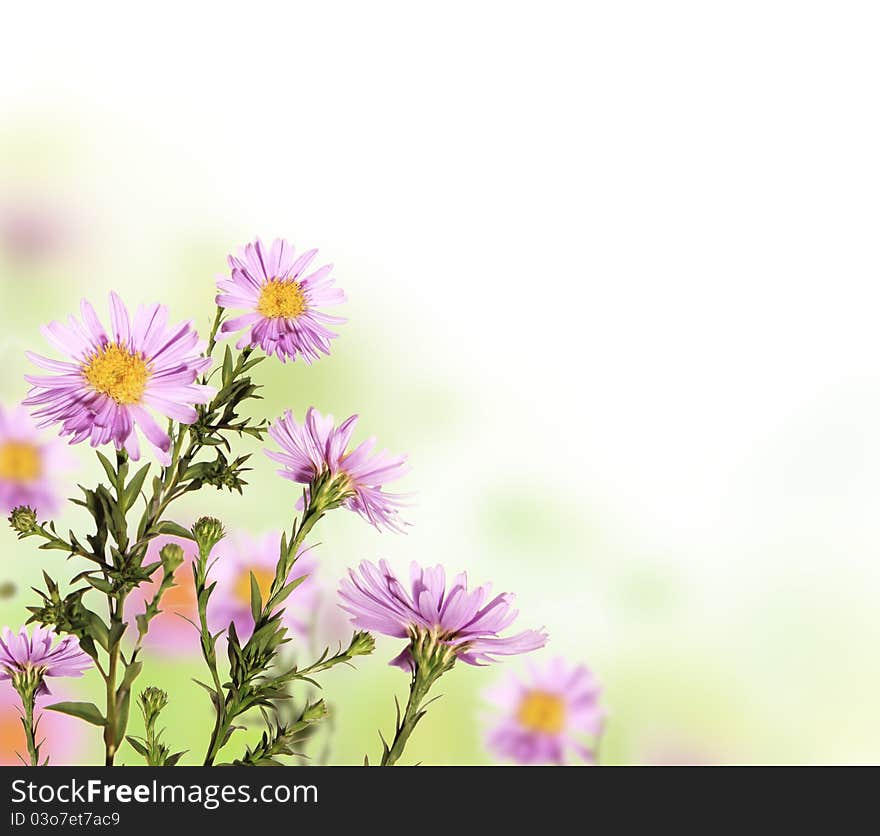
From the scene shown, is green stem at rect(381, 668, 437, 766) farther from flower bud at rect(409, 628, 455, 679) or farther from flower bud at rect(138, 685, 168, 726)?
flower bud at rect(138, 685, 168, 726)

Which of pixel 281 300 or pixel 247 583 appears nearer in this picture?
pixel 281 300

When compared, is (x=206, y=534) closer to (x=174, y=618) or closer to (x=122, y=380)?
(x=122, y=380)

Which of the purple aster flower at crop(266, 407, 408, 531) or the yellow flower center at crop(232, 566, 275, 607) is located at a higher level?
the yellow flower center at crop(232, 566, 275, 607)

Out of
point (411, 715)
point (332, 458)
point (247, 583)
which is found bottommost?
point (411, 715)

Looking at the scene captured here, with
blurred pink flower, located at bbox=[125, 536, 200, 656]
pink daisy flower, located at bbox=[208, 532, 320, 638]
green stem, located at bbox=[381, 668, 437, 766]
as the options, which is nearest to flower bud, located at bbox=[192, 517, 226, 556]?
green stem, located at bbox=[381, 668, 437, 766]

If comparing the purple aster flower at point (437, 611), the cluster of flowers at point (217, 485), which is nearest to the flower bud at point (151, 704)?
the cluster of flowers at point (217, 485)

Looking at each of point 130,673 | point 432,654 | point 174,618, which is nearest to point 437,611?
point 432,654

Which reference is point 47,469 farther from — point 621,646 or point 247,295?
point 621,646
